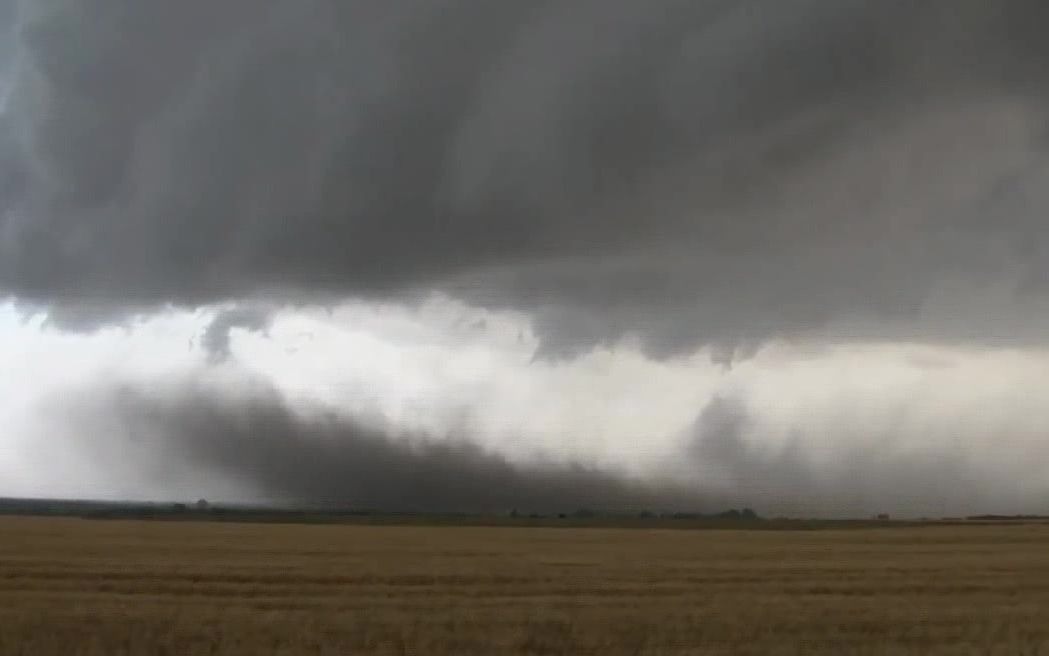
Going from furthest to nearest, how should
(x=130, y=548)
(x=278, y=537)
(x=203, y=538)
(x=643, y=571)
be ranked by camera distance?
1. (x=278, y=537)
2. (x=203, y=538)
3. (x=130, y=548)
4. (x=643, y=571)

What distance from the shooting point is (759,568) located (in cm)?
3366

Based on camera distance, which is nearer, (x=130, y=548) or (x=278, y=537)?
(x=130, y=548)

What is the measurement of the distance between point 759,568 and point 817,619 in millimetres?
11721

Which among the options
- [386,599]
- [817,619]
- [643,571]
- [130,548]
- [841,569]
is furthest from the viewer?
[130,548]

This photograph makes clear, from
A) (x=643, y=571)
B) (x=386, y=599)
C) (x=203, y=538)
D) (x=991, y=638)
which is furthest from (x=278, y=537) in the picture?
(x=991, y=638)

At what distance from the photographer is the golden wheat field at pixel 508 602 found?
19.4 m

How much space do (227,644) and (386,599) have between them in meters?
6.27

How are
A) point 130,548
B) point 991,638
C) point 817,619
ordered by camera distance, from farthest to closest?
1. point 130,548
2. point 817,619
3. point 991,638

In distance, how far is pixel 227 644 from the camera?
18.8 metres

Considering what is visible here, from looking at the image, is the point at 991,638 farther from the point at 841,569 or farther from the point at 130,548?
the point at 130,548

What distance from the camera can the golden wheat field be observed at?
1936 centimetres

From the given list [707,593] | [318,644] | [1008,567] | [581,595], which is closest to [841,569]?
[1008,567]

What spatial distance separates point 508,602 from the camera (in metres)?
24.1

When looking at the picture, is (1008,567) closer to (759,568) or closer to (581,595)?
(759,568)
